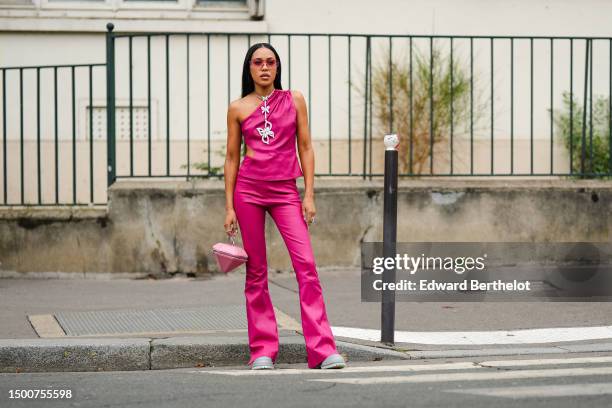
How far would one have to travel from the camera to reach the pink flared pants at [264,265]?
6.12m

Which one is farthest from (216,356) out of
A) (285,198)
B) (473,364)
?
(473,364)

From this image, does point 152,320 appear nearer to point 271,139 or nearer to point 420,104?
point 271,139

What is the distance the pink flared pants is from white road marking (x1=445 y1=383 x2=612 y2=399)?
1.10 metres

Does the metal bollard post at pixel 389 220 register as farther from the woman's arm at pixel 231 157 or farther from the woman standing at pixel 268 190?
the woman's arm at pixel 231 157

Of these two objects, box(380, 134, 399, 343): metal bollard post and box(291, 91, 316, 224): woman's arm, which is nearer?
box(291, 91, 316, 224): woman's arm

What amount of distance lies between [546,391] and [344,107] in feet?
20.8

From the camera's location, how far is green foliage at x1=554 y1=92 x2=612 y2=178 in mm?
10797

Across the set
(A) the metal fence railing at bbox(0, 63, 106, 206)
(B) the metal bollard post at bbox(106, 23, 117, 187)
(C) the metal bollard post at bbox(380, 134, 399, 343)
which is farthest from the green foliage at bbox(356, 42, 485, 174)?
(C) the metal bollard post at bbox(380, 134, 399, 343)

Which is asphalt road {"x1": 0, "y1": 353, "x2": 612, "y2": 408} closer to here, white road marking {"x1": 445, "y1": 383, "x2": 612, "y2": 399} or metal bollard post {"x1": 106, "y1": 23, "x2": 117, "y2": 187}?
white road marking {"x1": 445, "y1": 383, "x2": 612, "y2": 399}

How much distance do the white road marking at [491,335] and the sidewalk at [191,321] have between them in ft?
0.41

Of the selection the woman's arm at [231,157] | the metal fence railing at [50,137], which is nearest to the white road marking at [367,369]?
the woman's arm at [231,157]

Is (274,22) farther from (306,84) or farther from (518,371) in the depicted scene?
(518,371)

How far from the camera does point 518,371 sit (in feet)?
19.1

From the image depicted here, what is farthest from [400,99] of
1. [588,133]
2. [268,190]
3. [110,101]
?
[268,190]
